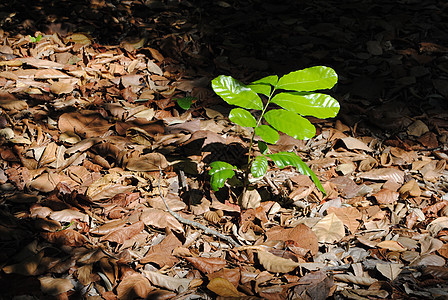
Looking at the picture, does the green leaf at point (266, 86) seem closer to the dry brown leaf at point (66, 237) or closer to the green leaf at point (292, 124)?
the green leaf at point (292, 124)

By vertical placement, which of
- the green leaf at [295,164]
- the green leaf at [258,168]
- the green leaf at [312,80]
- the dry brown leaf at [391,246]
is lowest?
the dry brown leaf at [391,246]

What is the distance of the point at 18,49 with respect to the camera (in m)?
3.21

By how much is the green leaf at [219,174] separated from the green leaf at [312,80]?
46 centimetres

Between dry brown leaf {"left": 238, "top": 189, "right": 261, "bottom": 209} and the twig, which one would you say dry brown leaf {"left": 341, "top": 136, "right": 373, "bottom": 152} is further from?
the twig

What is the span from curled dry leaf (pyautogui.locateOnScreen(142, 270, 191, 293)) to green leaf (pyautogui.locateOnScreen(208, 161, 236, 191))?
16.6 inches

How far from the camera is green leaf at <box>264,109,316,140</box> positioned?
179 centimetres

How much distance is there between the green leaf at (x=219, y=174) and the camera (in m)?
1.84

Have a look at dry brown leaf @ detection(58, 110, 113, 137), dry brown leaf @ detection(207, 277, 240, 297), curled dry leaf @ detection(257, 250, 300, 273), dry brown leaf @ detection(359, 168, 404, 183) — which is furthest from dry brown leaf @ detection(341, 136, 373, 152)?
dry brown leaf @ detection(58, 110, 113, 137)

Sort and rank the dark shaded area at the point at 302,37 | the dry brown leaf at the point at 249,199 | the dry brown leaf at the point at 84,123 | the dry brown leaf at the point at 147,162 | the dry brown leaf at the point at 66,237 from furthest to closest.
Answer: the dark shaded area at the point at 302,37 < the dry brown leaf at the point at 84,123 < the dry brown leaf at the point at 147,162 < the dry brown leaf at the point at 249,199 < the dry brown leaf at the point at 66,237

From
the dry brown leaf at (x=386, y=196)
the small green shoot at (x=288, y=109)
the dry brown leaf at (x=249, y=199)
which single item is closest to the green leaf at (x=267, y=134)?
the small green shoot at (x=288, y=109)

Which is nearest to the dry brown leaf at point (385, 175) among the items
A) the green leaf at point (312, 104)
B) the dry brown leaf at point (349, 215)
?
the dry brown leaf at point (349, 215)

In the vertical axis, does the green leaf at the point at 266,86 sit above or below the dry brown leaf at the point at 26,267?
above

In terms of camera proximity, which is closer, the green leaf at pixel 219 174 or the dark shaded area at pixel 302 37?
the green leaf at pixel 219 174

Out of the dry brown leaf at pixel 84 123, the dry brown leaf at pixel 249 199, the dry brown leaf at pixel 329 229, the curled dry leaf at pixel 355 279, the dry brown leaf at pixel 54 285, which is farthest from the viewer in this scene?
the dry brown leaf at pixel 84 123
